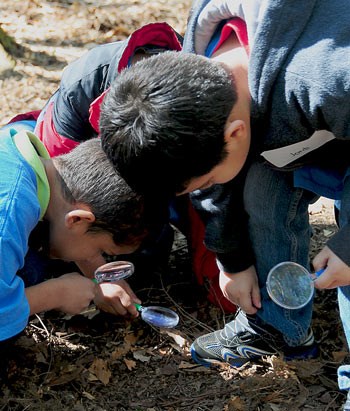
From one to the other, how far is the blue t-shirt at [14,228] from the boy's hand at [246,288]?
68 cm

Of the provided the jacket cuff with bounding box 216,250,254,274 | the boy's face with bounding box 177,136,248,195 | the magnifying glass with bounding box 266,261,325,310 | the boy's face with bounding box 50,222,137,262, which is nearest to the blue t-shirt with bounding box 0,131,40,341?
the boy's face with bounding box 50,222,137,262

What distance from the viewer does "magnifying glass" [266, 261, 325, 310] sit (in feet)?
7.30

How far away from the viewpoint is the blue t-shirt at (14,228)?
6.81 ft

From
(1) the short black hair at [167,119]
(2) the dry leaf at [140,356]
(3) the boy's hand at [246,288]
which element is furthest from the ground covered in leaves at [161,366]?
(1) the short black hair at [167,119]

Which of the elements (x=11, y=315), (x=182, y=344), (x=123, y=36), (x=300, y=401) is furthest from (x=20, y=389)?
(x=123, y=36)

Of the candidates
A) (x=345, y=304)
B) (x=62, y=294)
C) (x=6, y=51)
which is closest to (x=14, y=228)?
(x=62, y=294)

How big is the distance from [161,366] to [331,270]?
0.84m

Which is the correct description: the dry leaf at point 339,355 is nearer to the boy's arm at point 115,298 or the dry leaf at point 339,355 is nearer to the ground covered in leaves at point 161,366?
the ground covered in leaves at point 161,366

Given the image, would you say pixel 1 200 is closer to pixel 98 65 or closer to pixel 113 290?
pixel 113 290

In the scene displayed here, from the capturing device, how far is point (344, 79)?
1708 mm

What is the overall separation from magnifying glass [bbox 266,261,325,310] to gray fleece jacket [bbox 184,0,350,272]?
11.0 inches

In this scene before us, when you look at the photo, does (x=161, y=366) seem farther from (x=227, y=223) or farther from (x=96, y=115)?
(x=96, y=115)

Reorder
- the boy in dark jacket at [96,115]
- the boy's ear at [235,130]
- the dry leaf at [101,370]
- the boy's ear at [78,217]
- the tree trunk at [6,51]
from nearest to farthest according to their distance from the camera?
the boy's ear at [235,130], the boy's ear at [78,217], the dry leaf at [101,370], the boy in dark jacket at [96,115], the tree trunk at [6,51]

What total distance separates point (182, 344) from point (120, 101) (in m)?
1.13
